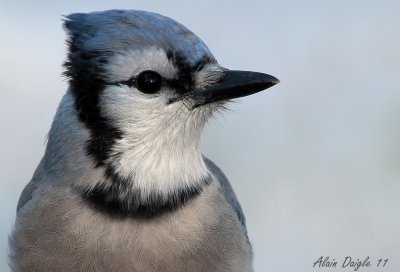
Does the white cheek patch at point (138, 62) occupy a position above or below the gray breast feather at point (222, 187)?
above

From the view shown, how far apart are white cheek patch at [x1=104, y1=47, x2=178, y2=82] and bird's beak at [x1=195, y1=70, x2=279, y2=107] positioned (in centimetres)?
13

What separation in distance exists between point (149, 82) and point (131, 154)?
17 cm

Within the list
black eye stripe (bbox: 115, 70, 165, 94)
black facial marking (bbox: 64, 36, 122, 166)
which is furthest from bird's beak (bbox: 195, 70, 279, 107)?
black facial marking (bbox: 64, 36, 122, 166)

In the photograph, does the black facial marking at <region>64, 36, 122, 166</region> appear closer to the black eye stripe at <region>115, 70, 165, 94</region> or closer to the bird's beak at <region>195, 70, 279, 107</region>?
the black eye stripe at <region>115, 70, 165, 94</region>

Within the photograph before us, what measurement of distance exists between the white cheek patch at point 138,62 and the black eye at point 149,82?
0.05ft

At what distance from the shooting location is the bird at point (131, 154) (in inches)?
85.3

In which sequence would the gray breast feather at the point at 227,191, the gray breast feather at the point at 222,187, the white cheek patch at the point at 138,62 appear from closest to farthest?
1. the white cheek patch at the point at 138,62
2. the gray breast feather at the point at 222,187
3. the gray breast feather at the point at 227,191

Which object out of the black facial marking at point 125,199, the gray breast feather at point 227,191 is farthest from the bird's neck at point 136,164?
the gray breast feather at point 227,191

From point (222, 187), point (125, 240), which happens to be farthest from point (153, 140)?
point (222, 187)

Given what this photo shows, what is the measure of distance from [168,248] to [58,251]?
0.88ft

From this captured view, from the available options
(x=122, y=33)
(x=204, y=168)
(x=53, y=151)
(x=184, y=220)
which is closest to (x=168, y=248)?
(x=184, y=220)

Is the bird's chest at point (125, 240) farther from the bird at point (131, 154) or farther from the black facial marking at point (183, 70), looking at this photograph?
the black facial marking at point (183, 70)

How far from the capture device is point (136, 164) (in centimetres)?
221

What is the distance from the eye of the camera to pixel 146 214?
7.50ft
